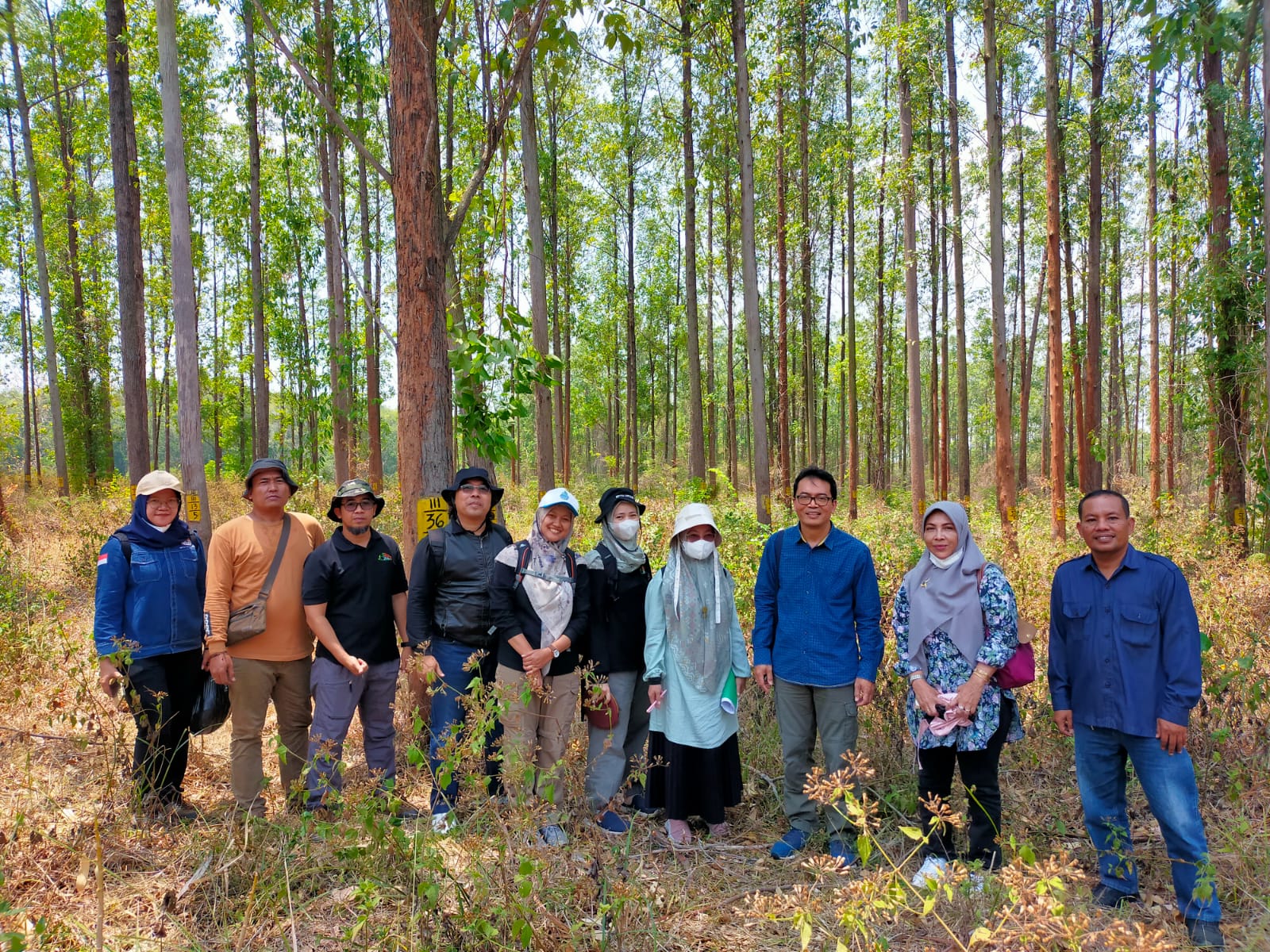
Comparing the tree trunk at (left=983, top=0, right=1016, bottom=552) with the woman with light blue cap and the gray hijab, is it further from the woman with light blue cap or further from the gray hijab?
the woman with light blue cap

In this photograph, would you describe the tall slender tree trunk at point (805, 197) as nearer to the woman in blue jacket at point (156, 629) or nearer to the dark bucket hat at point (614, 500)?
the dark bucket hat at point (614, 500)

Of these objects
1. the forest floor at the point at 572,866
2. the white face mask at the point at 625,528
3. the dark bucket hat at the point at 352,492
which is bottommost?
the forest floor at the point at 572,866

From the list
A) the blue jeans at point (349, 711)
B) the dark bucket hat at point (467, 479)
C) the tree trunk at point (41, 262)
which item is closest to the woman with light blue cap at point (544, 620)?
the dark bucket hat at point (467, 479)

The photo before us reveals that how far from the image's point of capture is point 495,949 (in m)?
2.46

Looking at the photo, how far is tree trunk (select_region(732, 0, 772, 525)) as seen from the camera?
873 centimetres

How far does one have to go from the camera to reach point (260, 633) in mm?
3598

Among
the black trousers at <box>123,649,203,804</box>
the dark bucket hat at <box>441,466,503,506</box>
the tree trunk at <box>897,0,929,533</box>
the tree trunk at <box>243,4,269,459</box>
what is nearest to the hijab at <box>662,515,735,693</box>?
the dark bucket hat at <box>441,466,503,506</box>

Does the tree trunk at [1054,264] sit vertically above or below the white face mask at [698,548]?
above

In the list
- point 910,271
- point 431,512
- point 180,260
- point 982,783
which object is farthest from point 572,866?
point 910,271

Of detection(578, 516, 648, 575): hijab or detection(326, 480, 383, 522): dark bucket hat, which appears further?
detection(578, 516, 648, 575): hijab

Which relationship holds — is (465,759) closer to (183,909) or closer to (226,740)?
(183,909)

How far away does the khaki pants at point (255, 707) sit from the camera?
355 centimetres

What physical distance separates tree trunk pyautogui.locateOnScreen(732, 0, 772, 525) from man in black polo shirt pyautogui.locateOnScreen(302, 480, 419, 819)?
5455 millimetres

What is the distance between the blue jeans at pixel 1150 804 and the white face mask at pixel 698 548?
177cm
